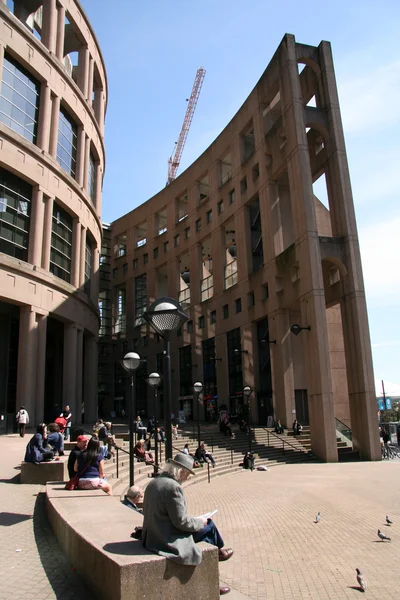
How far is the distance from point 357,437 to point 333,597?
2069 cm

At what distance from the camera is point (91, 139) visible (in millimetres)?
33500

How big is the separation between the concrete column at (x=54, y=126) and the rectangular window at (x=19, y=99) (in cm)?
106

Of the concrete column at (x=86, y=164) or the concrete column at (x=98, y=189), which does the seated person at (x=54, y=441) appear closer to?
the concrete column at (x=86, y=164)

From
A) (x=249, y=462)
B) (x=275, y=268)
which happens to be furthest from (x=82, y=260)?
(x=249, y=462)

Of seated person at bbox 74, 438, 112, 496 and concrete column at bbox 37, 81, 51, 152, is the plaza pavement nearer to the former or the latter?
seated person at bbox 74, 438, 112, 496

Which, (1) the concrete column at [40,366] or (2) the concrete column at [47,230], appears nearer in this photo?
(1) the concrete column at [40,366]

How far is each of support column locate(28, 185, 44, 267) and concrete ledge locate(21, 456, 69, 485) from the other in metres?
15.0

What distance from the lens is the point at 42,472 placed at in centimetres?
1160

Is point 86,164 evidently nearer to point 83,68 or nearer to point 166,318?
point 83,68

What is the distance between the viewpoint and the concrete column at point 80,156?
31.0 metres

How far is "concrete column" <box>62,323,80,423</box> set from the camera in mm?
27875

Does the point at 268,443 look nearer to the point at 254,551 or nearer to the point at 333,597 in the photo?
the point at 254,551

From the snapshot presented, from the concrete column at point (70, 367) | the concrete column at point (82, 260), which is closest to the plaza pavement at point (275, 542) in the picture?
the concrete column at point (70, 367)

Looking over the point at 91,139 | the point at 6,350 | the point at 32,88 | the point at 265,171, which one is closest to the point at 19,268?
the point at 6,350
